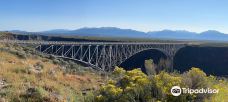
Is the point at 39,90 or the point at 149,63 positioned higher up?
the point at 149,63

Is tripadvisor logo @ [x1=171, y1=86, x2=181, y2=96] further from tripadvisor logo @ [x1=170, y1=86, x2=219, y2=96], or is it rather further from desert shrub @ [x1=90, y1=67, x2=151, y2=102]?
desert shrub @ [x1=90, y1=67, x2=151, y2=102]

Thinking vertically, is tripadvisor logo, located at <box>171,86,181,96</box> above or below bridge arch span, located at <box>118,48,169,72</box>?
above

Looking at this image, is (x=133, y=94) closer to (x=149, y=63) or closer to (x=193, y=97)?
(x=193, y=97)

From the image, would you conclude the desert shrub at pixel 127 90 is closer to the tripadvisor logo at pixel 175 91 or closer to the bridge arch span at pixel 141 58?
the tripadvisor logo at pixel 175 91

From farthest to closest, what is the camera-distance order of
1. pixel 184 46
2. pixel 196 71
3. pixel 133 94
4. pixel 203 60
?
pixel 184 46 < pixel 203 60 < pixel 196 71 < pixel 133 94

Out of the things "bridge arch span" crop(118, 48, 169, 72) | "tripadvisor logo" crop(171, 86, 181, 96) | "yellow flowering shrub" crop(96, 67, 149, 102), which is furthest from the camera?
"bridge arch span" crop(118, 48, 169, 72)

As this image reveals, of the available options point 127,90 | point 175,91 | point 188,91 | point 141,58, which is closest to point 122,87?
point 127,90

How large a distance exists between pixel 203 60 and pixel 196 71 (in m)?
75.4

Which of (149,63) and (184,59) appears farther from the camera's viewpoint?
(184,59)

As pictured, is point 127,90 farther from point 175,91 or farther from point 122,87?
point 175,91

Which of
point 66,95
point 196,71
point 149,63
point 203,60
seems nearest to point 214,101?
point 196,71

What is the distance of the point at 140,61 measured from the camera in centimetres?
8388

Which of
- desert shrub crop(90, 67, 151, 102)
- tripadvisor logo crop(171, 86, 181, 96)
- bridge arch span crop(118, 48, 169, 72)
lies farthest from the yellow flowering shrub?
bridge arch span crop(118, 48, 169, 72)

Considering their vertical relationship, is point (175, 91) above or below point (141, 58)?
above
